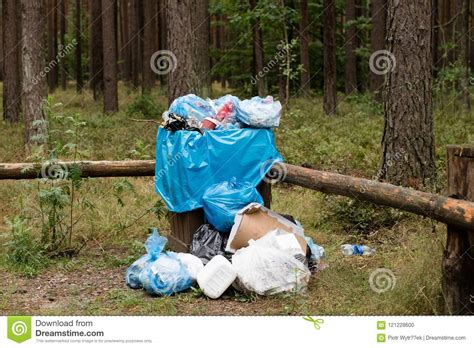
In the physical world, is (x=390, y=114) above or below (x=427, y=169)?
above

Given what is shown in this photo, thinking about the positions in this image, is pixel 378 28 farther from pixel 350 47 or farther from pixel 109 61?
pixel 109 61

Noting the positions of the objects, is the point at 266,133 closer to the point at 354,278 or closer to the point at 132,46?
the point at 354,278

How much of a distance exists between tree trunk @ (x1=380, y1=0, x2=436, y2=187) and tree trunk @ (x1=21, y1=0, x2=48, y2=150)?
7698 millimetres

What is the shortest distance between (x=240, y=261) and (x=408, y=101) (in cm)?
369

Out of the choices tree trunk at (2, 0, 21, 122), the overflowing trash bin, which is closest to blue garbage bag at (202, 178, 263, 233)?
the overflowing trash bin

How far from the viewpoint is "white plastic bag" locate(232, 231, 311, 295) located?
5816 millimetres

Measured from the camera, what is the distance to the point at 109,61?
2117cm

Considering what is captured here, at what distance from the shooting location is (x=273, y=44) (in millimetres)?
26562

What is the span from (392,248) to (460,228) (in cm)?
277

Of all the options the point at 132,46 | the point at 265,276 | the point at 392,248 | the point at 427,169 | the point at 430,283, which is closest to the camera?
the point at 430,283

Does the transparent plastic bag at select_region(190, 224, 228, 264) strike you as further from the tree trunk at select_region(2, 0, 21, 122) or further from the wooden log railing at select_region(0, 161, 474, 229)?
the tree trunk at select_region(2, 0, 21, 122)

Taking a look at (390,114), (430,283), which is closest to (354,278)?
(430,283)

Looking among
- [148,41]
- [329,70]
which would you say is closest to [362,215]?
[329,70]

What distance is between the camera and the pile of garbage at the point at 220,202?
599 centimetres
